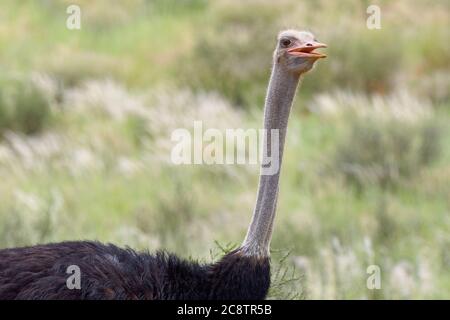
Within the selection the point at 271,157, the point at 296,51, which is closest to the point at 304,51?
the point at 296,51

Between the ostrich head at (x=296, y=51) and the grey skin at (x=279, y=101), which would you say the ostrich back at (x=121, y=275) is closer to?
the grey skin at (x=279, y=101)

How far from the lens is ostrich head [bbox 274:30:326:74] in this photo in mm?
4559

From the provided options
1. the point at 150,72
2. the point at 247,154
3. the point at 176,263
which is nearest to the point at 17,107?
the point at 150,72

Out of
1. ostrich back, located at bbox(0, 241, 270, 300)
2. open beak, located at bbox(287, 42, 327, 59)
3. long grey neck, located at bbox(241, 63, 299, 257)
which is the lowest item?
ostrich back, located at bbox(0, 241, 270, 300)

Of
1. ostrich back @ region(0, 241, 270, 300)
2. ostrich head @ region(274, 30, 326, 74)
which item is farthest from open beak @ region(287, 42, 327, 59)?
ostrich back @ region(0, 241, 270, 300)

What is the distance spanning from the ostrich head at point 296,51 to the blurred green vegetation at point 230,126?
1030mm

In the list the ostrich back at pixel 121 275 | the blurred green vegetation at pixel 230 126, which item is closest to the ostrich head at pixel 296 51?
the ostrich back at pixel 121 275

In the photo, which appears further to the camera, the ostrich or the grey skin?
the grey skin

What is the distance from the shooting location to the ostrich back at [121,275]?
4.30 metres

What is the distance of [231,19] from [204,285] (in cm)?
1073

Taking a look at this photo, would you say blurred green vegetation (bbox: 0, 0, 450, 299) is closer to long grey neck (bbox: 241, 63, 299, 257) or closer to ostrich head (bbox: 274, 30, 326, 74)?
long grey neck (bbox: 241, 63, 299, 257)
